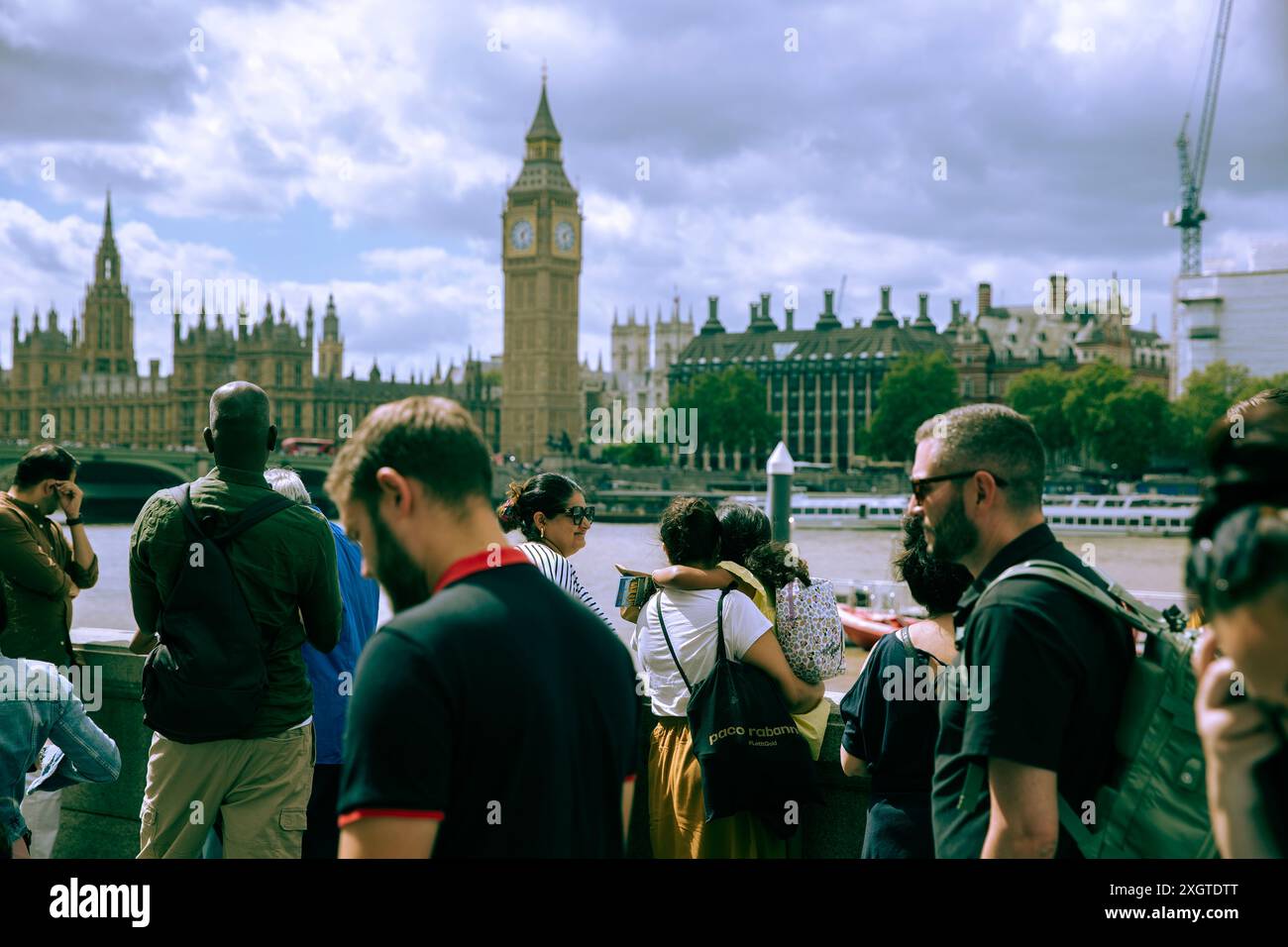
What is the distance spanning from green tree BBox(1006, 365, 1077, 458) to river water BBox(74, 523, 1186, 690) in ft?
63.8

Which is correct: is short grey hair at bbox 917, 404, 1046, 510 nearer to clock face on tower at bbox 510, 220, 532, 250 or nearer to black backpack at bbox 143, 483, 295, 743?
black backpack at bbox 143, 483, 295, 743

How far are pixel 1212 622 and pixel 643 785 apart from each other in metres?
2.50

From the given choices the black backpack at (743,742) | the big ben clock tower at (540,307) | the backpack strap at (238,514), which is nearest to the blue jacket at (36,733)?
the backpack strap at (238,514)

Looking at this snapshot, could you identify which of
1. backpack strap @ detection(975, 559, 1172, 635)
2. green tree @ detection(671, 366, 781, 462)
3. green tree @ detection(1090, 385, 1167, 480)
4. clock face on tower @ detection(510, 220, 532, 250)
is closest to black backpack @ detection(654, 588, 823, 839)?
backpack strap @ detection(975, 559, 1172, 635)

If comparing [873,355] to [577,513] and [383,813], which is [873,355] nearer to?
[577,513]

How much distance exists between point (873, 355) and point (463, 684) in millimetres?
77490

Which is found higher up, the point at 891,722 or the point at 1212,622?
the point at 1212,622

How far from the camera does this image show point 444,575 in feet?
5.61

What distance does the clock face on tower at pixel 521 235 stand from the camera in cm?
9244

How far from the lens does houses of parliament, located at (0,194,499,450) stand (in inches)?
3169

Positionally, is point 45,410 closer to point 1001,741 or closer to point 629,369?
point 629,369

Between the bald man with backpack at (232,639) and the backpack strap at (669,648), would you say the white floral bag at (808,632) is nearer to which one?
the backpack strap at (669,648)

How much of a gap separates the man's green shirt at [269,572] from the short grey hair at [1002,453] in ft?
4.90
